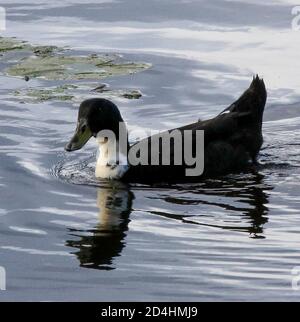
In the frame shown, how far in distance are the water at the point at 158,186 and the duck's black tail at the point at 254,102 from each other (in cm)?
43

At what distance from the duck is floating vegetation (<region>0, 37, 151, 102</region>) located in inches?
89.2

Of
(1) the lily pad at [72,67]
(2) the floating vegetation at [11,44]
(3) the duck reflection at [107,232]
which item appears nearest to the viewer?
(3) the duck reflection at [107,232]

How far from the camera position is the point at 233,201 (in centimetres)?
1372

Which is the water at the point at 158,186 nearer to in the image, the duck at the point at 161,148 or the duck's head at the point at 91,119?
the duck at the point at 161,148

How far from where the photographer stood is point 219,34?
19.8 meters

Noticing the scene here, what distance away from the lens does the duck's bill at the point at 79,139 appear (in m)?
14.4

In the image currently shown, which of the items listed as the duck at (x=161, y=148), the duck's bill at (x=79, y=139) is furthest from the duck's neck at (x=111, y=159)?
the duck's bill at (x=79, y=139)

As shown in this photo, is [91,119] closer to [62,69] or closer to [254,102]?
[254,102]

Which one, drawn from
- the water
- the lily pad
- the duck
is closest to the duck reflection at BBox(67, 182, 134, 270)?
the water

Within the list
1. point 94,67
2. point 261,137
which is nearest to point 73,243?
point 261,137

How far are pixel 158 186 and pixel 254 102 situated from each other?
193 centimetres

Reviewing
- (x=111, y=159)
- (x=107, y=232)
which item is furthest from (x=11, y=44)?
(x=107, y=232)
